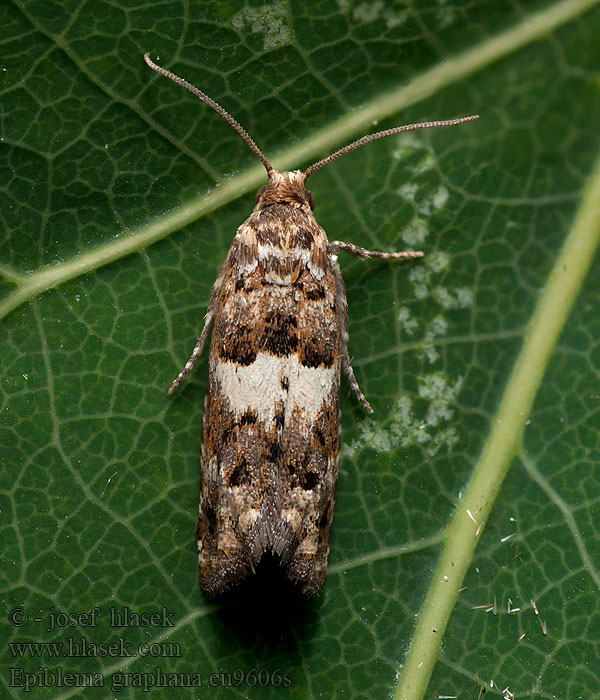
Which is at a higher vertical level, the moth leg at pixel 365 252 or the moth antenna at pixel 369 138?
the moth antenna at pixel 369 138

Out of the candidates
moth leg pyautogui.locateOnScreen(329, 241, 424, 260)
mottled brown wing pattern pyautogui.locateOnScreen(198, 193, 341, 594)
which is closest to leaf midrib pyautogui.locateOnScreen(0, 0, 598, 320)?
mottled brown wing pattern pyautogui.locateOnScreen(198, 193, 341, 594)

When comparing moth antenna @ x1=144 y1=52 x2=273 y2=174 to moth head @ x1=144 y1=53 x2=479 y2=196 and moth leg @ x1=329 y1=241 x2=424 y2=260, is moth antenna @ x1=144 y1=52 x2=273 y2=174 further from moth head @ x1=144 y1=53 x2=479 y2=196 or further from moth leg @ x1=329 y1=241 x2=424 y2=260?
moth leg @ x1=329 y1=241 x2=424 y2=260

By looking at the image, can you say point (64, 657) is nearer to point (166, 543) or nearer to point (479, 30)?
point (166, 543)

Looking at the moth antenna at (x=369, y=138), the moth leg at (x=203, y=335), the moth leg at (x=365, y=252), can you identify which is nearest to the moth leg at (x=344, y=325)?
the moth leg at (x=365, y=252)

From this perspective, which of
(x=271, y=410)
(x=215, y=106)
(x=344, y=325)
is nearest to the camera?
(x=271, y=410)

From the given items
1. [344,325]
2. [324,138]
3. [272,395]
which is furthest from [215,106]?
[272,395]

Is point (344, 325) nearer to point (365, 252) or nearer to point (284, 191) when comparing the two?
point (365, 252)

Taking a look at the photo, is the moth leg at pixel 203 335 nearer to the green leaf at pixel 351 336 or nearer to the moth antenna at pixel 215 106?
the green leaf at pixel 351 336
